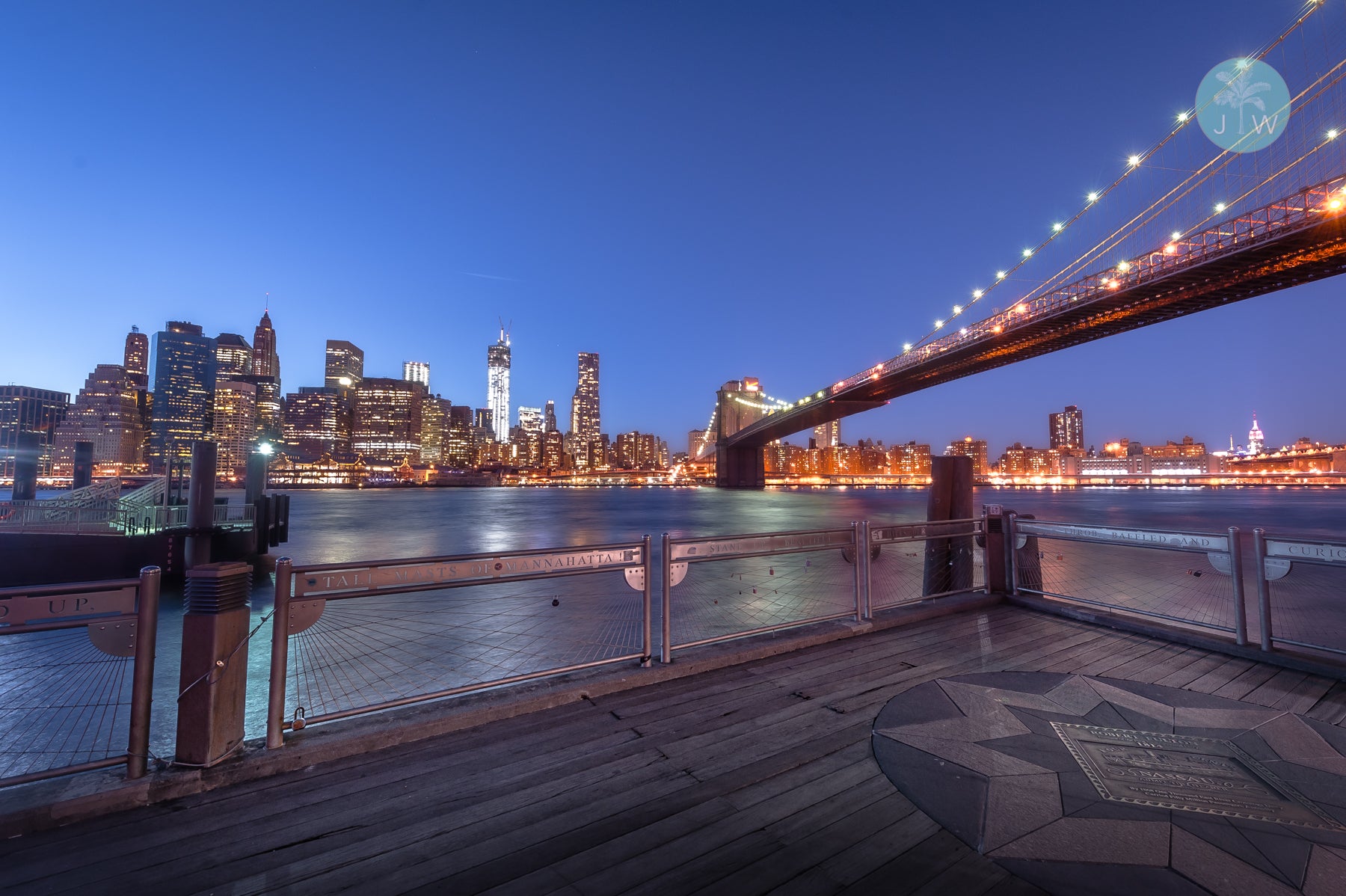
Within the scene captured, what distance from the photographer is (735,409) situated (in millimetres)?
98000

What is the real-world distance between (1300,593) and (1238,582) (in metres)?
10.0

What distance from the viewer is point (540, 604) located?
11703 millimetres

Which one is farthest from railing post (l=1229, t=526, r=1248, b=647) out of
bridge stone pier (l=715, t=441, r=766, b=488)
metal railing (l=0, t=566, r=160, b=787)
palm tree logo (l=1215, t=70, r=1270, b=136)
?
bridge stone pier (l=715, t=441, r=766, b=488)

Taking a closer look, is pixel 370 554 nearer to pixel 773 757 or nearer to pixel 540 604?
pixel 540 604

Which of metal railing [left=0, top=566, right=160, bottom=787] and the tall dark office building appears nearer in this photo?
metal railing [left=0, top=566, right=160, bottom=787]

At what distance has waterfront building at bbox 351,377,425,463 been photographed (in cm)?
18762

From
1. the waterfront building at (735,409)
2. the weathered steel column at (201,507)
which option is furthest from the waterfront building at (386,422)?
the weathered steel column at (201,507)

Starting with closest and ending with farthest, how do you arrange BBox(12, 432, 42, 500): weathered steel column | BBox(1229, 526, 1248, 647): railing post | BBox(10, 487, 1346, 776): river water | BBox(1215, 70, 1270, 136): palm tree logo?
BBox(1229, 526, 1248, 647): railing post < BBox(10, 487, 1346, 776): river water < BBox(12, 432, 42, 500): weathered steel column < BBox(1215, 70, 1270, 136): palm tree logo

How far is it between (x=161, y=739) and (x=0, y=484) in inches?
6443

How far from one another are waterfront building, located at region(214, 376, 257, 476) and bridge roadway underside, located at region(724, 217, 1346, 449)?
176 m

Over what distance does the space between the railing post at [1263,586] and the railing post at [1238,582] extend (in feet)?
0.40

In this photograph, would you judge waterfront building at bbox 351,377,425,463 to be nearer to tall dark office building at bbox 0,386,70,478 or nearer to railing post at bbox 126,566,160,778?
tall dark office building at bbox 0,386,70,478

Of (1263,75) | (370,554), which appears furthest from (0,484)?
(1263,75)

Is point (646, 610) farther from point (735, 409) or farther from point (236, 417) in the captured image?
point (236, 417)
